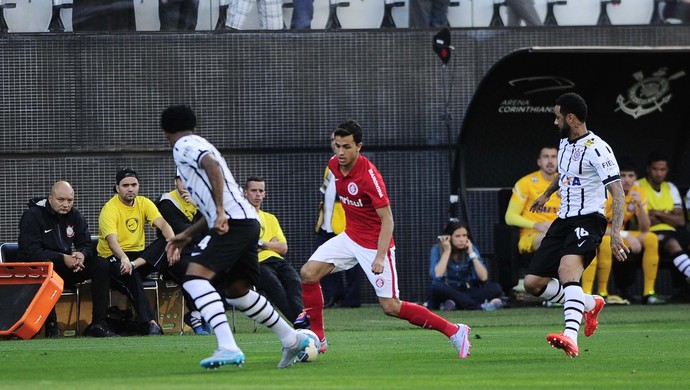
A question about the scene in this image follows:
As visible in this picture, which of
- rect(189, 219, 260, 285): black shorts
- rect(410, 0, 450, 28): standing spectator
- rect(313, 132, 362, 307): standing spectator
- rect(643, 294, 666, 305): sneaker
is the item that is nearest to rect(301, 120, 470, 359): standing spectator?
rect(189, 219, 260, 285): black shorts

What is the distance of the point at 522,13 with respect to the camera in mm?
20156

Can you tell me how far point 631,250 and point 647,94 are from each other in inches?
95.1

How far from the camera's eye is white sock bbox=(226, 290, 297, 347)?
10.0 m

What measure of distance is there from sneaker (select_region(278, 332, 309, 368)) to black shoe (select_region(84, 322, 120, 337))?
16.2ft

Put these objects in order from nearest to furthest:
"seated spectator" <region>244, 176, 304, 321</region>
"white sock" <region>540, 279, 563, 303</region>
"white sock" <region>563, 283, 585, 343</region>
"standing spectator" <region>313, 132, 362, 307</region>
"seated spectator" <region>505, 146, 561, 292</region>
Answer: "white sock" <region>563, 283, 585, 343</region>, "white sock" <region>540, 279, 563, 303</region>, "seated spectator" <region>244, 176, 304, 321</region>, "seated spectator" <region>505, 146, 561, 292</region>, "standing spectator" <region>313, 132, 362, 307</region>

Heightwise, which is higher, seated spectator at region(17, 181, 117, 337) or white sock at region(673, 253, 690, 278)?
seated spectator at region(17, 181, 117, 337)

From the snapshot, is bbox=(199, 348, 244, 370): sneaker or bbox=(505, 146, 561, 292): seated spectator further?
bbox=(505, 146, 561, 292): seated spectator

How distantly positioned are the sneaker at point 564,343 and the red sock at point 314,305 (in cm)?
184

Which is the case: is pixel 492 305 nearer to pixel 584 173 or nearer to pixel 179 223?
pixel 179 223

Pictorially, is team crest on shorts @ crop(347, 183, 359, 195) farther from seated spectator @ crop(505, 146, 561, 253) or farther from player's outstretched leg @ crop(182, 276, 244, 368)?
seated spectator @ crop(505, 146, 561, 253)

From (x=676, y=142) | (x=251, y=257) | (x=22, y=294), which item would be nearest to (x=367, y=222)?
(x=251, y=257)

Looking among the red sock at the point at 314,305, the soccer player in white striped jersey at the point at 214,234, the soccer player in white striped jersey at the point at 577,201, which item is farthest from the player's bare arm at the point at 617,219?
the soccer player in white striped jersey at the point at 214,234

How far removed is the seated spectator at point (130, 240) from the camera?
1505 centimetres

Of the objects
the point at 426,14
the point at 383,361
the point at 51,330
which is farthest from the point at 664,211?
the point at 383,361
